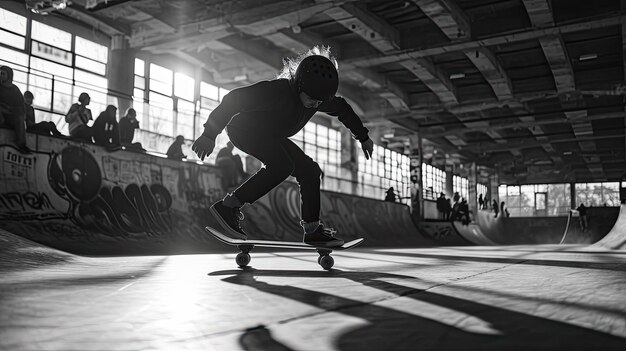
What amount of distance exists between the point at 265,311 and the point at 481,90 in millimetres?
21732

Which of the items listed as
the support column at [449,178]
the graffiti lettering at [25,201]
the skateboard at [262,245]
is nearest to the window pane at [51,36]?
the graffiti lettering at [25,201]

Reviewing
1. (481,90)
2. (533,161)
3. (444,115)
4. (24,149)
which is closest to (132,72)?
(24,149)

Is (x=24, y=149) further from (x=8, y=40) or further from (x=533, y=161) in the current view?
(x=533, y=161)

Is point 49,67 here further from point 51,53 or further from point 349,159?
point 349,159

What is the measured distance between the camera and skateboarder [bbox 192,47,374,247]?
3748 mm

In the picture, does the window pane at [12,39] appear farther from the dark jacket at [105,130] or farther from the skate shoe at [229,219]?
the skate shoe at [229,219]

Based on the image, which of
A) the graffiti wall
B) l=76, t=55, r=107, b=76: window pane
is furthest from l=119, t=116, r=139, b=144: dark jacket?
l=76, t=55, r=107, b=76: window pane

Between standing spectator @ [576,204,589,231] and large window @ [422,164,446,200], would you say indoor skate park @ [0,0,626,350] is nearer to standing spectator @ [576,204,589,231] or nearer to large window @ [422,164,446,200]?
standing spectator @ [576,204,589,231]

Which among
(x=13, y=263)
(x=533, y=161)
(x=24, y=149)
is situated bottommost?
(x=13, y=263)

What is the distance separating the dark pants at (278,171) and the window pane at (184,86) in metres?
16.1

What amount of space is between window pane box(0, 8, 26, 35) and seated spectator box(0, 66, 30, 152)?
654cm

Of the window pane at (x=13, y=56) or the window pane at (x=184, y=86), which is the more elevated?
the window pane at (x=184, y=86)

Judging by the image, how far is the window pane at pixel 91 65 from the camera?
15.6m

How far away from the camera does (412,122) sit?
27000 mm
